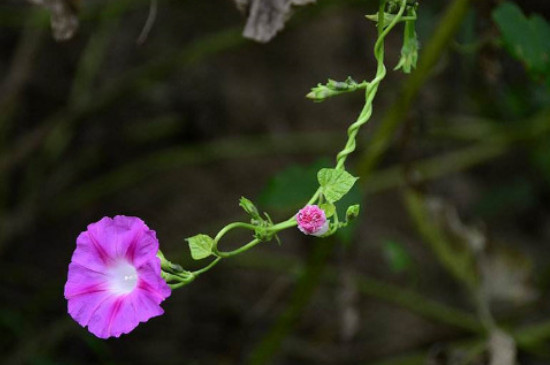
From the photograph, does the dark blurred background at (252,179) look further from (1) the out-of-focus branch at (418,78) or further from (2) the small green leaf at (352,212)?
(2) the small green leaf at (352,212)

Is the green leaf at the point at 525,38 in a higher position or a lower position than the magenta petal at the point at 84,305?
higher

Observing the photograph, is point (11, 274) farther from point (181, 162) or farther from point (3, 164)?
point (181, 162)

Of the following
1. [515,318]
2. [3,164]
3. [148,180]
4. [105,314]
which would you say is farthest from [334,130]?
[105,314]

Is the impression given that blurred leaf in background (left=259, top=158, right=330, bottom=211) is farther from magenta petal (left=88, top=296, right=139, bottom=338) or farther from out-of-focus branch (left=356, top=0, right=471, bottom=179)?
magenta petal (left=88, top=296, right=139, bottom=338)

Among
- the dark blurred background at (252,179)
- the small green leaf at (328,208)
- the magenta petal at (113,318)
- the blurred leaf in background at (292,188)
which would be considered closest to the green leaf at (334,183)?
the small green leaf at (328,208)

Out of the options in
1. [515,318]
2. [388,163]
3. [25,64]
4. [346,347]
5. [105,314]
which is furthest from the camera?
[388,163]

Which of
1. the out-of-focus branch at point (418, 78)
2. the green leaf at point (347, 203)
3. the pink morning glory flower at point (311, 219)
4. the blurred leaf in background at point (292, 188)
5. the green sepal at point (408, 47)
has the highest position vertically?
the green sepal at point (408, 47)

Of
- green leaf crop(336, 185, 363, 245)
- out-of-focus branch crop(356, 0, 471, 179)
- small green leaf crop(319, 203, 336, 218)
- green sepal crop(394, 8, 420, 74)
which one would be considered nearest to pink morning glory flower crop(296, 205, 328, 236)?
small green leaf crop(319, 203, 336, 218)
